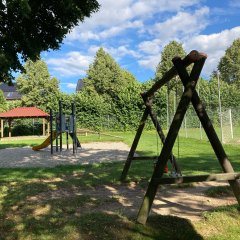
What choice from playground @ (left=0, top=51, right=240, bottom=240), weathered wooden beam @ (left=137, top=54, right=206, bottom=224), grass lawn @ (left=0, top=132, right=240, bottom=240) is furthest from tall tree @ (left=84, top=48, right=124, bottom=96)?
weathered wooden beam @ (left=137, top=54, right=206, bottom=224)

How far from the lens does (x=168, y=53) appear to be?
167 feet

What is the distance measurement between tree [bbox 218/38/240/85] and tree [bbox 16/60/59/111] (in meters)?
26.7

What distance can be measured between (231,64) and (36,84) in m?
29.6

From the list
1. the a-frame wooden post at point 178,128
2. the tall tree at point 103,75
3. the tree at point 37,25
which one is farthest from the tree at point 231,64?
the a-frame wooden post at point 178,128

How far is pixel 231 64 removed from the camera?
5750 centimetres

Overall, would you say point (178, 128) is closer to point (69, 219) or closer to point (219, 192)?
point (69, 219)

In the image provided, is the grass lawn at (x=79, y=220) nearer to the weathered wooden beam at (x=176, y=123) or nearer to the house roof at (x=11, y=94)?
the weathered wooden beam at (x=176, y=123)

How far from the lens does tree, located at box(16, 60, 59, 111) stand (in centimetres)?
4747

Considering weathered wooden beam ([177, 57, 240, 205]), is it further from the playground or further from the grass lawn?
the grass lawn

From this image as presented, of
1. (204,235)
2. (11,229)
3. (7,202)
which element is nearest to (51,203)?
(7,202)

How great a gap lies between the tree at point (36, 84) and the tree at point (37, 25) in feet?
126

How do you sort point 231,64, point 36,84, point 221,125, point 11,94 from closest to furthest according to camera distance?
point 221,125, point 36,84, point 231,64, point 11,94

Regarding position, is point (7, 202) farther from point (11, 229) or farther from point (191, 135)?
point (191, 135)

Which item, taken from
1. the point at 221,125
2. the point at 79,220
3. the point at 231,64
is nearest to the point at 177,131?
the point at 79,220
